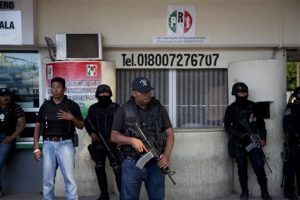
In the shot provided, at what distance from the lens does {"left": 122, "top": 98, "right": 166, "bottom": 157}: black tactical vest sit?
5.00 meters

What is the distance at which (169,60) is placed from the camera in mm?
8016

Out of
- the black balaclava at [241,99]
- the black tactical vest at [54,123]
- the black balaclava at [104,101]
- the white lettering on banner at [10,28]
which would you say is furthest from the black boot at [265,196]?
the white lettering on banner at [10,28]

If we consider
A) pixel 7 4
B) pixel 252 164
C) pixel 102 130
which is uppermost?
pixel 7 4

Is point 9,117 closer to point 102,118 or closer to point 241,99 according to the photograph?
point 102,118

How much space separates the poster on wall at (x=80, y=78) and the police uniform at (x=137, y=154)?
7.71ft

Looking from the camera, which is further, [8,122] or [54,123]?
[8,122]

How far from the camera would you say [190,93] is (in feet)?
27.1

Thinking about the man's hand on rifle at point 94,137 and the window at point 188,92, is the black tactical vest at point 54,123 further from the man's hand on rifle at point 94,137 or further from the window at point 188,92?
the window at point 188,92

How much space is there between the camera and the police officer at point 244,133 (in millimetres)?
6832

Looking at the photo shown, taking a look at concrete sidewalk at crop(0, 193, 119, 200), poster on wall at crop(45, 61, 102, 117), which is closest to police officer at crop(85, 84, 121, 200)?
concrete sidewalk at crop(0, 193, 119, 200)

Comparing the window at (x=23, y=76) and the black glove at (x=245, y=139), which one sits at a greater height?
the window at (x=23, y=76)

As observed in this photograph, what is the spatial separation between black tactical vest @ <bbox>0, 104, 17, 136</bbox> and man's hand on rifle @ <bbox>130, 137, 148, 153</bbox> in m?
3.17

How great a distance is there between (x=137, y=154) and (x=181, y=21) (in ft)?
11.7

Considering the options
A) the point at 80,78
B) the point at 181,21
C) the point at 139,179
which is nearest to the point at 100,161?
the point at 80,78
